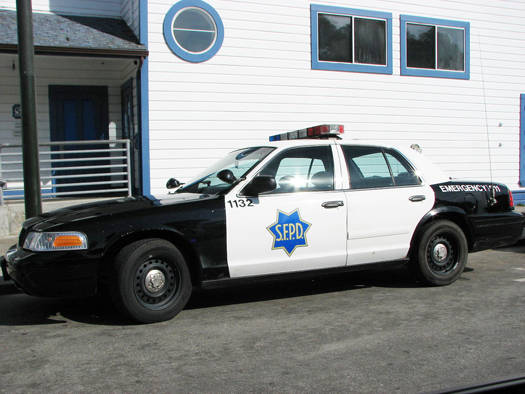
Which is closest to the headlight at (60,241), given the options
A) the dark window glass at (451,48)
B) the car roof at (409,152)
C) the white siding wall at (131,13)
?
the car roof at (409,152)

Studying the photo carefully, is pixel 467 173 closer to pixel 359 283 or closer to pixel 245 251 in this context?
pixel 359 283

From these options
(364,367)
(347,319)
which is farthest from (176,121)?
(364,367)

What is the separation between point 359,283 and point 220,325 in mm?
2222

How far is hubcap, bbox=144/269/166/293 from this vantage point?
462 cm

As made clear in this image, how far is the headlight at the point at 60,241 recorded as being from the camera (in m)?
4.45

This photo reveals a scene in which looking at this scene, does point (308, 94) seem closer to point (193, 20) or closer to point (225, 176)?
point (193, 20)

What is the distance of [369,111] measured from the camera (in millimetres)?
12352

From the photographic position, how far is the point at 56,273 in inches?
174

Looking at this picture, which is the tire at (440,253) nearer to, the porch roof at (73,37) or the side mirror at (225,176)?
the side mirror at (225,176)

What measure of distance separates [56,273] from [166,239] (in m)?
0.95

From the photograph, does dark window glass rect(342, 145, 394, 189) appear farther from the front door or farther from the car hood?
the car hood

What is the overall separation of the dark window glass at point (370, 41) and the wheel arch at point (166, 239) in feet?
28.3

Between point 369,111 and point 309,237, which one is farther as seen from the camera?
point 369,111

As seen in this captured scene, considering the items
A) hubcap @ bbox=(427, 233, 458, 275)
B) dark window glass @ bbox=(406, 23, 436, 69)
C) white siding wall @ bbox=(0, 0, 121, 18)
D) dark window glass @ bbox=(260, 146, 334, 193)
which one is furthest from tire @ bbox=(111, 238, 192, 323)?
dark window glass @ bbox=(406, 23, 436, 69)
